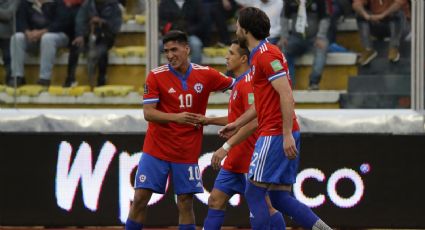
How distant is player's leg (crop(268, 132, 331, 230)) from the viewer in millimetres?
7148

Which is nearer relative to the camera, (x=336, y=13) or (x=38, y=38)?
(x=336, y=13)

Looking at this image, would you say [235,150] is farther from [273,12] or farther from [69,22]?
[69,22]

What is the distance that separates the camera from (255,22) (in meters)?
7.14

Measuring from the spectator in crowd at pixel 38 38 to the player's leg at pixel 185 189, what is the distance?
2.87 m

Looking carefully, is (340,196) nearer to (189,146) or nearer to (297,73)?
(297,73)

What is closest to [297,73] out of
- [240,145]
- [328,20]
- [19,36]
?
[328,20]

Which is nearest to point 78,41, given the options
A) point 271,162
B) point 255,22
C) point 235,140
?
point 235,140

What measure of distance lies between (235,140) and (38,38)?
12.1ft

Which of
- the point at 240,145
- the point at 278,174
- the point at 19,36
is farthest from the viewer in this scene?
the point at 19,36

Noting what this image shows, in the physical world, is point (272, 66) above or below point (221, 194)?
above

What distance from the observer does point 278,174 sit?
712 centimetres

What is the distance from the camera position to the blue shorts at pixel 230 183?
26.7 ft

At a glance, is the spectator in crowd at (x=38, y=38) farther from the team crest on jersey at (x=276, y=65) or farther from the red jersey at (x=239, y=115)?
the team crest on jersey at (x=276, y=65)

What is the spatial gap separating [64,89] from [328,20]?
9.25 ft
